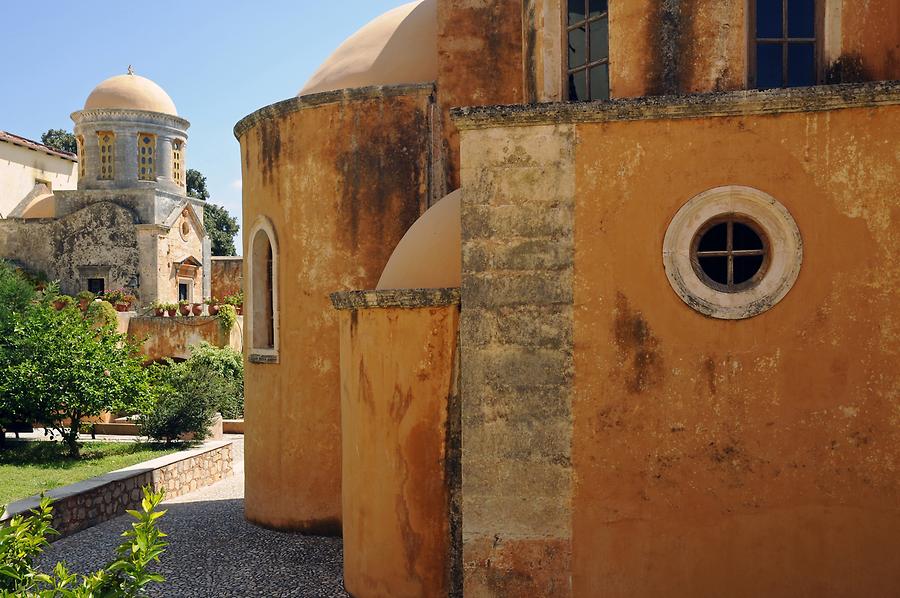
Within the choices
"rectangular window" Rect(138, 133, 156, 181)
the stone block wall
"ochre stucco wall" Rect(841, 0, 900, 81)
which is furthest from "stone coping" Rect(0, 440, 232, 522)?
"rectangular window" Rect(138, 133, 156, 181)

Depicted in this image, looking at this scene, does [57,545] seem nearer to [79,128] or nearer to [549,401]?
[549,401]

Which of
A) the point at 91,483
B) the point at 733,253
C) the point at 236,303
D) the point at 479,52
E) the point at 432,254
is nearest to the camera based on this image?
the point at 733,253

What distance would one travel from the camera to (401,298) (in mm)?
7059

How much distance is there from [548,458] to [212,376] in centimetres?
1452

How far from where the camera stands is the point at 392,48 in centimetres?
1034

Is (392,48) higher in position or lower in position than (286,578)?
higher

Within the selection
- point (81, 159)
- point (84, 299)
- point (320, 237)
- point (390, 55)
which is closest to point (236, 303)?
point (84, 299)

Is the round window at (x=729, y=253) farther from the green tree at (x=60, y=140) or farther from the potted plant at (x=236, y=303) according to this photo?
the green tree at (x=60, y=140)

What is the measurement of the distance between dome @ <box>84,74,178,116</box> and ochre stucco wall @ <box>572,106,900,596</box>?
1069 inches

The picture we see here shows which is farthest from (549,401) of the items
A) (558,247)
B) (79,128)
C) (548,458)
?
(79,128)

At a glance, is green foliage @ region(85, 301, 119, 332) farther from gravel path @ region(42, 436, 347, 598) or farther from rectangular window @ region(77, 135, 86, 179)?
gravel path @ region(42, 436, 347, 598)

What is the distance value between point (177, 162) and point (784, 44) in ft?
91.6

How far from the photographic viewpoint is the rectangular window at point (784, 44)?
669cm

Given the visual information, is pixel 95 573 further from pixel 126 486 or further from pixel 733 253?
pixel 126 486
